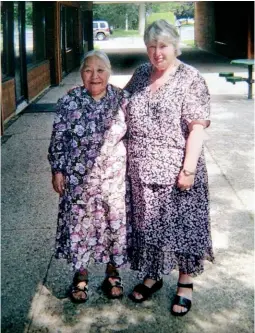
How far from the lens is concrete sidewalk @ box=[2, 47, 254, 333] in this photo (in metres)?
2.83

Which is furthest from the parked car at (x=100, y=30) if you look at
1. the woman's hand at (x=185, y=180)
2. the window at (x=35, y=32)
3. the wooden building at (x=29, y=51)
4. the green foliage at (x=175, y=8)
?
the woman's hand at (x=185, y=180)

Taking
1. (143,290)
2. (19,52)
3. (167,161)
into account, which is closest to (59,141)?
(167,161)

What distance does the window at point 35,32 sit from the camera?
11.4 metres

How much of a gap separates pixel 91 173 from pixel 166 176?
453 mm

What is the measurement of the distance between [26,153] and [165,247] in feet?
14.0

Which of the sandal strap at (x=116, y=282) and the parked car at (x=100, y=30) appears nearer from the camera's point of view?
the sandal strap at (x=116, y=282)

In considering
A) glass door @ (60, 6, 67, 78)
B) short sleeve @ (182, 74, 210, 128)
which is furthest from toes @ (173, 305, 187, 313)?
glass door @ (60, 6, 67, 78)

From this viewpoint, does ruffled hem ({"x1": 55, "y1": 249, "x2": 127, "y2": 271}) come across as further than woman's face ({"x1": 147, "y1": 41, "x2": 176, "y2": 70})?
Yes

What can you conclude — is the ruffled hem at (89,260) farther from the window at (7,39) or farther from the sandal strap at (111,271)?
the window at (7,39)

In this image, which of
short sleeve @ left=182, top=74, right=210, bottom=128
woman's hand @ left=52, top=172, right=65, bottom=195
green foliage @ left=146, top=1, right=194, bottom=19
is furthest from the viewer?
green foliage @ left=146, top=1, right=194, bottom=19

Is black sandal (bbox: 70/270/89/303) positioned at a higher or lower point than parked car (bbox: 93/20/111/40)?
lower

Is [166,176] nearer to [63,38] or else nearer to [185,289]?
[185,289]

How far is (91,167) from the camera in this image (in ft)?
9.18

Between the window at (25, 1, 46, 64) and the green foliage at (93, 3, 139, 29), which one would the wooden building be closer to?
the window at (25, 1, 46, 64)
